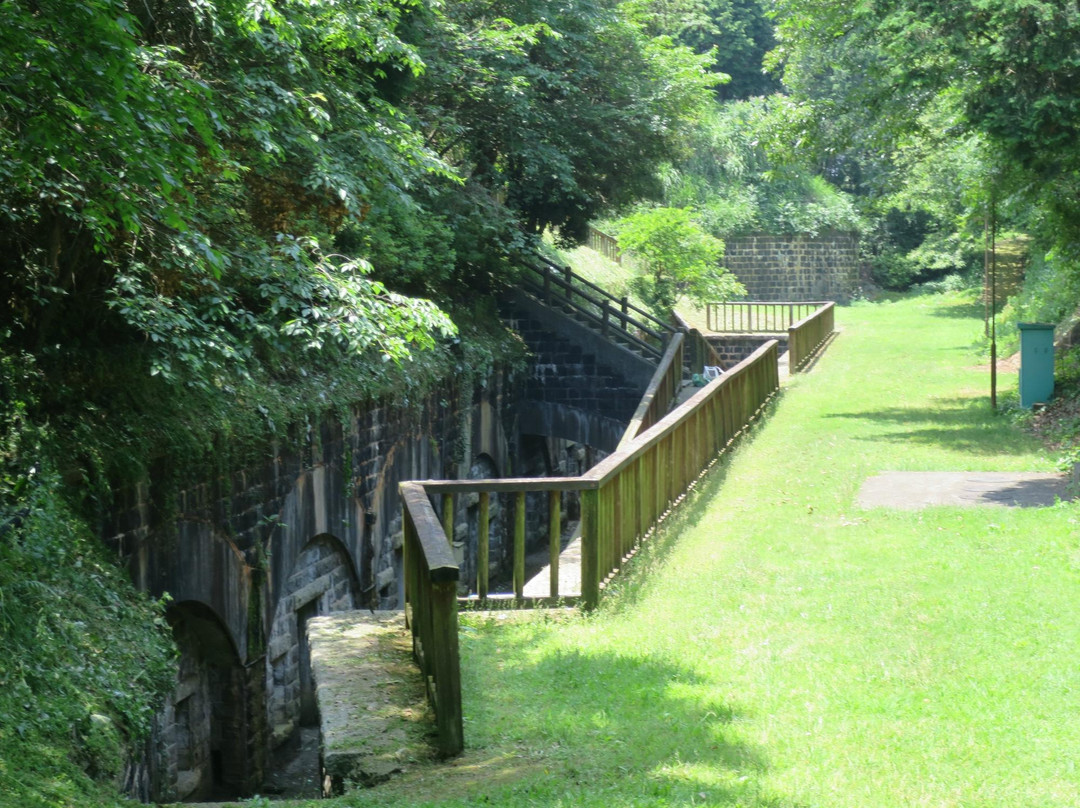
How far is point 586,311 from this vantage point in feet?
77.7

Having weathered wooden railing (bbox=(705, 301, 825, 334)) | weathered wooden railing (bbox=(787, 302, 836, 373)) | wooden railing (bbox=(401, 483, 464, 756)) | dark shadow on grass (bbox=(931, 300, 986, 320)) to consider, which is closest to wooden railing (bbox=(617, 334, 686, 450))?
weathered wooden railing (bbox=(787, 302, 836, 373))

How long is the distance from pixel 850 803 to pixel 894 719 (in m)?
1.16

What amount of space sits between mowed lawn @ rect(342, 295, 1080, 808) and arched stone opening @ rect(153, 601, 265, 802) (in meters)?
4.67

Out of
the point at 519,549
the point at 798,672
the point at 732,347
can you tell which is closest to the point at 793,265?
the point at 732,347

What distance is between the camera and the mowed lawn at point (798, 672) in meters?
5.39

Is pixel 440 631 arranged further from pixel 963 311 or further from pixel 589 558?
pixel 963 311

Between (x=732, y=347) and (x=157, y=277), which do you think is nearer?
(x=157, y=277)

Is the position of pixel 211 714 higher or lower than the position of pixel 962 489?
lower

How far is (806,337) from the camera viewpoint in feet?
91.1

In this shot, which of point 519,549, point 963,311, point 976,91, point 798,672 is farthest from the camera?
point 963,311

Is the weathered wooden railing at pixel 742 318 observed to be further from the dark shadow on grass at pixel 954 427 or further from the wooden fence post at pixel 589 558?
the wooden fence post at pixel 589 558

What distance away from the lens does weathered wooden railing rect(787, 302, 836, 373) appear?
83.9 feet

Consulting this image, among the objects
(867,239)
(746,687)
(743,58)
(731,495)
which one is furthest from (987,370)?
(743,58)

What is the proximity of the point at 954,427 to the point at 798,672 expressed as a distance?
10.8 metres
